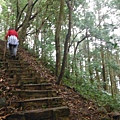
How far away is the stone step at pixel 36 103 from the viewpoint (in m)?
4.61

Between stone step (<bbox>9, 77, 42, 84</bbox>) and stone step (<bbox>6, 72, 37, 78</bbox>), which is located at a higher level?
stone step (<bbox>6, 72, 37, 78</bbox>)

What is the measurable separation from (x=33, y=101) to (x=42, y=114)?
594 mm

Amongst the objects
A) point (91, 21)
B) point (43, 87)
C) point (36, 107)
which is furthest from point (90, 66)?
point (36, 107)

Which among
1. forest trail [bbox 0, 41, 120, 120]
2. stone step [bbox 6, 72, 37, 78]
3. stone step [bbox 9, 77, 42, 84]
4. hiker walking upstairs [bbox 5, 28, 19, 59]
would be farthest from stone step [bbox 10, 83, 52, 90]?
hiker walking upstairs [bbox 5, 28, 19, 59]

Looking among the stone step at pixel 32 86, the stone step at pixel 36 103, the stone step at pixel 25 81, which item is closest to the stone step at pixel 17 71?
the stone step at pixel 25 81

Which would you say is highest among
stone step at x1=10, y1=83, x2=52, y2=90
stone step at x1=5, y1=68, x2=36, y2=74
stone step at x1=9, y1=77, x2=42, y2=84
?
stone step at x1=5, y1=68, x2=36, y2=74

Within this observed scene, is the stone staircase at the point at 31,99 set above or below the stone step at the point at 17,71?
below

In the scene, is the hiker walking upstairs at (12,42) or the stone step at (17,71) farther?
the hiker walking upstairs at (12,42)

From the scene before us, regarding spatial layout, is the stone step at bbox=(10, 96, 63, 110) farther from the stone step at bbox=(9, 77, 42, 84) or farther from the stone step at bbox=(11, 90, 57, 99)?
the stone step at bbox=(9, 77, 42, 84)

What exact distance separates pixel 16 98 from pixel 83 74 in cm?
760

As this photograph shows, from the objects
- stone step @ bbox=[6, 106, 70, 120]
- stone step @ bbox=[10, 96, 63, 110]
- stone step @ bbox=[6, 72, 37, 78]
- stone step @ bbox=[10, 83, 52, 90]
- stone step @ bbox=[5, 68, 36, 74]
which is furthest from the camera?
stone step @ bbox=[5, 68, 36, 74]

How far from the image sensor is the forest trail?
4332 mm

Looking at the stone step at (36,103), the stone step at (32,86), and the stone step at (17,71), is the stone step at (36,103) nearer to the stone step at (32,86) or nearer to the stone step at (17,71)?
the stone step at (32,86)

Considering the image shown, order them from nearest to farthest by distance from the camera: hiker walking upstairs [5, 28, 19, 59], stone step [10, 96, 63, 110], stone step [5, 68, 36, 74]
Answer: stone step [10, 96, 63, 110] → stone step [5, 68, 36, 74] → hiker walking upstairs [5, 28, 19, 59]
